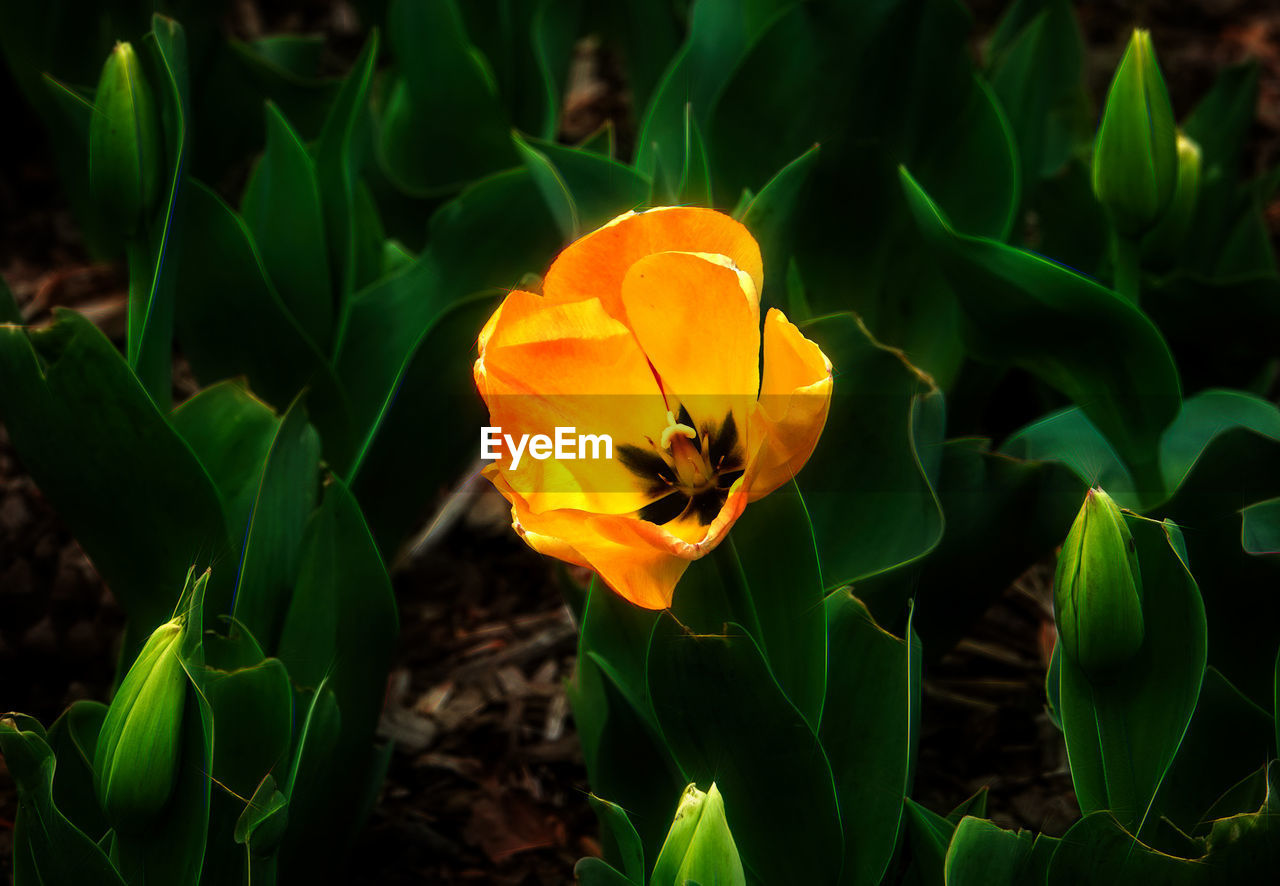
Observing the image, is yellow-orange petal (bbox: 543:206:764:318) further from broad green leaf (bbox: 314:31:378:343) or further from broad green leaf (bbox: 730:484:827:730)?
broad green leaf (bbox: 314:31:378:343)

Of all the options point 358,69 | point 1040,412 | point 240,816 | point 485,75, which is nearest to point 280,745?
point 240,816

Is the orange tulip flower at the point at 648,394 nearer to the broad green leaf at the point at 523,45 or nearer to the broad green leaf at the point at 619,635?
the broad green leaf at the point at 619,635

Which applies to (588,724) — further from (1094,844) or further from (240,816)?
(1094,844)

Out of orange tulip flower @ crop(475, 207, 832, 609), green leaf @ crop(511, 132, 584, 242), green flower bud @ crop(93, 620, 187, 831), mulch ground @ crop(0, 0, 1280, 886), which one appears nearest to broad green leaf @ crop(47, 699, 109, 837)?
green flower bud @ crop(93, 620, 187, 831)

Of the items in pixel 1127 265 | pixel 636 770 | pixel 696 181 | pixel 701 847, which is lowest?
pixel 636 770

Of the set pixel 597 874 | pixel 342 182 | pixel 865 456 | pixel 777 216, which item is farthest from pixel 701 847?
pixel 342 182

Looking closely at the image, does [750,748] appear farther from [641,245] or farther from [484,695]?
[484,695]

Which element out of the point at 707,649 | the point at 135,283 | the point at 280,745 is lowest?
the point at 280,745
